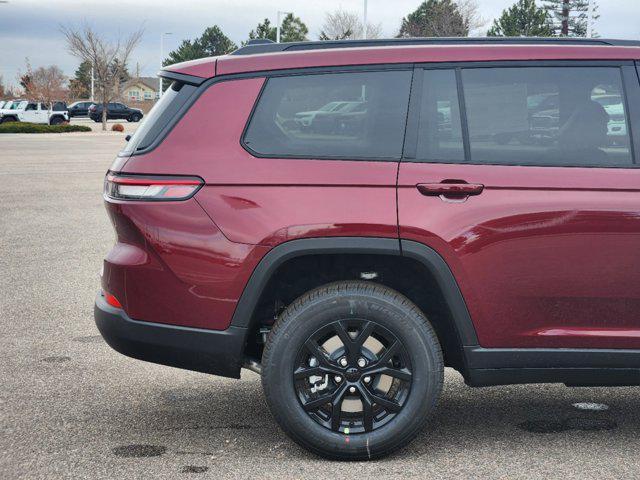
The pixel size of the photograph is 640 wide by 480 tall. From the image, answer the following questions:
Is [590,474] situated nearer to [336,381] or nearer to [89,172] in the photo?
[336,381]

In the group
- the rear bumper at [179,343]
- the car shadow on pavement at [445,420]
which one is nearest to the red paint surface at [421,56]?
the rear bumper at [179,343]

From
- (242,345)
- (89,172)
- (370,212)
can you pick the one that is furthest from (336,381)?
(89,172)

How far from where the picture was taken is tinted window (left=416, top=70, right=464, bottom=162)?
13.4 feet

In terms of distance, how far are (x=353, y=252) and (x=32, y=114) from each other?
60.8m

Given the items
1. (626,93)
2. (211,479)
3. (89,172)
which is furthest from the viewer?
(89,172)

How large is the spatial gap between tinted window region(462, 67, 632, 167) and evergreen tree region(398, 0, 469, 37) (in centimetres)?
6311

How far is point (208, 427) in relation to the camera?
4.64 meters

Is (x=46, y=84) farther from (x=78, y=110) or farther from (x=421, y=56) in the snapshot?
(x=421, y=56)

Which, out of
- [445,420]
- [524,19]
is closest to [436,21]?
[524,19]

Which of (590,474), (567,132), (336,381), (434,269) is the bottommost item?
(590,474)

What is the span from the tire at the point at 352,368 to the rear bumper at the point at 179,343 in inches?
6.2

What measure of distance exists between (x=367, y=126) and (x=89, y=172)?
18.4m

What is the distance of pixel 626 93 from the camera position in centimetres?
420

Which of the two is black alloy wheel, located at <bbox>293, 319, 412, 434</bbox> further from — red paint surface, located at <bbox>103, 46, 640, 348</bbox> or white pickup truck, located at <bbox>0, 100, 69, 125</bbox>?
white pickup truck, located at <bbox>0, 100, 69, 125</bbox>
